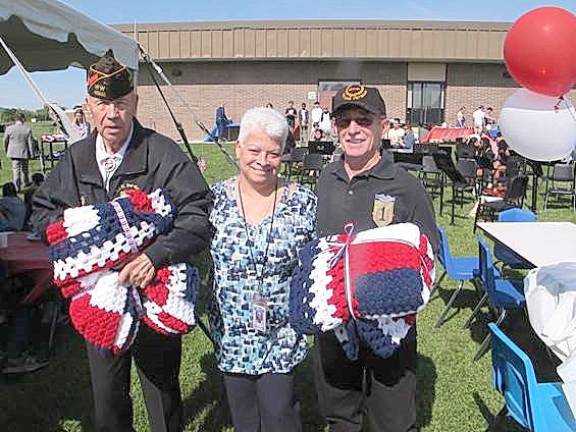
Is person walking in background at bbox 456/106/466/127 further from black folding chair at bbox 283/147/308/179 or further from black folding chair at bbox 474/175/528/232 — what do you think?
black folding chair at bbox 474/175/528/232

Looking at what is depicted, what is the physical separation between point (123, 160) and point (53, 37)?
400 centimetres

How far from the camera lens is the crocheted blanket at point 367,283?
6.13 ft

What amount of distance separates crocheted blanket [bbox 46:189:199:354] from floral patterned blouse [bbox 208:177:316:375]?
0.62 feet

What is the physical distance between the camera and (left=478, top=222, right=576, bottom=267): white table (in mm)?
3857

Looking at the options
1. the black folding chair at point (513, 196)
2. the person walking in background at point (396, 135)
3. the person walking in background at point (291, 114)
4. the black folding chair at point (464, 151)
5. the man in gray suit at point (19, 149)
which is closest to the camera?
the black folding chair at point (513, 196)

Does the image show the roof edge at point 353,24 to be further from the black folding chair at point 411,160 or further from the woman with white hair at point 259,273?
the woman with white hair at point 259,273

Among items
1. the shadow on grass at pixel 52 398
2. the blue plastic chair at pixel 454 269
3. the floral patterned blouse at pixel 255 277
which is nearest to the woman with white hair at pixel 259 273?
the floral patterned blouse at pixel 255 277

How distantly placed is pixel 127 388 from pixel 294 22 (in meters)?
23.7

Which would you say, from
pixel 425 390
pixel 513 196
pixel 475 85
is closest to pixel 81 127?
pixel 513 196

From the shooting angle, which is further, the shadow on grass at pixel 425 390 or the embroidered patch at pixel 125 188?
A: the shadow on grass at pixel 425 390

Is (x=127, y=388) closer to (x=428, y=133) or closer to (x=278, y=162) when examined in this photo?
(x=278, y=162)

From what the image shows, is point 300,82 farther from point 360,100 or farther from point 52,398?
point 360,100

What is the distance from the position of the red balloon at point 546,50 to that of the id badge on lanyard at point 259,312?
1569mm

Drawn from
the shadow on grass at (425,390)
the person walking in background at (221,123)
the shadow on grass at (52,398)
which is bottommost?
the shadow on grass at (52,398)
